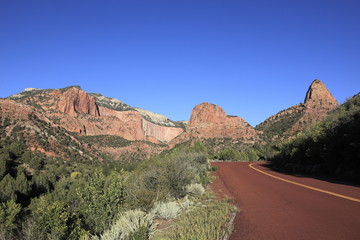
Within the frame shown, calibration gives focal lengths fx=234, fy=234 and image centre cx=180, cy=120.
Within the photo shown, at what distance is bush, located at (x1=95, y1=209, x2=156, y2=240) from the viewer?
5.39m

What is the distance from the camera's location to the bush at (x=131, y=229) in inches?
212

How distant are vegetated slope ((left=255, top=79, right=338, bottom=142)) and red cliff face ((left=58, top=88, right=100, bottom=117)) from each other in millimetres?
82141

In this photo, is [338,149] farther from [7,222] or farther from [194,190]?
[7,222]

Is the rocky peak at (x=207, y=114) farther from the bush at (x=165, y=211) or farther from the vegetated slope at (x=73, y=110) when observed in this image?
the bush at (x=165, y=211)

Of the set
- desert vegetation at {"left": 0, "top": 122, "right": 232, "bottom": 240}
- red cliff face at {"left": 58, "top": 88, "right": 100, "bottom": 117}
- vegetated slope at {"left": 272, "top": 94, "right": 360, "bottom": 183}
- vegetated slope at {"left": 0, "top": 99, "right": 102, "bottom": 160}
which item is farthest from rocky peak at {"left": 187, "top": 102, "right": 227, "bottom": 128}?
desert vegetation at {"left": 0, "top": 122, "right": 232, "bottom": 240}

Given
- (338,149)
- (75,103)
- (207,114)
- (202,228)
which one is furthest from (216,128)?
(202,228)

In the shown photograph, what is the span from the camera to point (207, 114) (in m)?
136

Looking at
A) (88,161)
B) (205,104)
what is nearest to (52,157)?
(88,161)

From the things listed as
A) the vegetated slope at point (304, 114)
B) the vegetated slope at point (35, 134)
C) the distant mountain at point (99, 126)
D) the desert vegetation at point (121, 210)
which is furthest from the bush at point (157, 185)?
the vegetated slope at point (304, 114)

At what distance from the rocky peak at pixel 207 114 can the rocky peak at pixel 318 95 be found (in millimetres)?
48135

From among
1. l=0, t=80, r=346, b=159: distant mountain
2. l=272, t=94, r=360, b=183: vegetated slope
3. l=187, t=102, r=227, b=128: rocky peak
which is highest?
l=187, t=102, r=227, b=128: rocky peak

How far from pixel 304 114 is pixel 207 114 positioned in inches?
2462

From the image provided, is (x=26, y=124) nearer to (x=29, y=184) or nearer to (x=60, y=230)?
(x=29, y=184)

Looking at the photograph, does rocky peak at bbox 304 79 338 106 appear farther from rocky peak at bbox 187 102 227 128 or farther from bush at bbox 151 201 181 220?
bush at bbox 151 201 181 220
